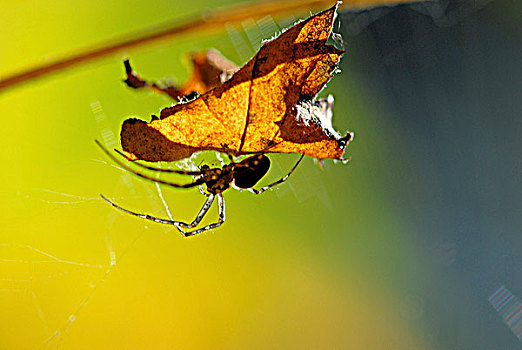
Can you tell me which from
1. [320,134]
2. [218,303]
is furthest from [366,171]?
[320,134]

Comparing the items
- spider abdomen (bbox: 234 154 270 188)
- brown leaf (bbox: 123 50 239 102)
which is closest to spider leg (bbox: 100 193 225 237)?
spider abdomen (bbox: 234 154 270 188)

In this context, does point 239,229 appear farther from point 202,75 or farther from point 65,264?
point 202,75

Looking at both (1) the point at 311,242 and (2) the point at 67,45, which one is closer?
(2) the point at 67,45

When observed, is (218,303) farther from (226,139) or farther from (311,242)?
(226,139)

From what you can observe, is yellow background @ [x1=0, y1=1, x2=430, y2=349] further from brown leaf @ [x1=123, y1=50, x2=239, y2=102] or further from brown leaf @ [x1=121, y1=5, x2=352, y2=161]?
brown leaf @ [x1=121, y1=5, x2=352, y2=161]

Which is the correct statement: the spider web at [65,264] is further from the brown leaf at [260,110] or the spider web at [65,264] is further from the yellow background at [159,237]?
the brown leaf at [260,110]

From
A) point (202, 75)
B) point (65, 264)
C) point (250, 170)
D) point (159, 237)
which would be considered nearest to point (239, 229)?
point (159, 237)

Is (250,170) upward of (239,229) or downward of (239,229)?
downward
